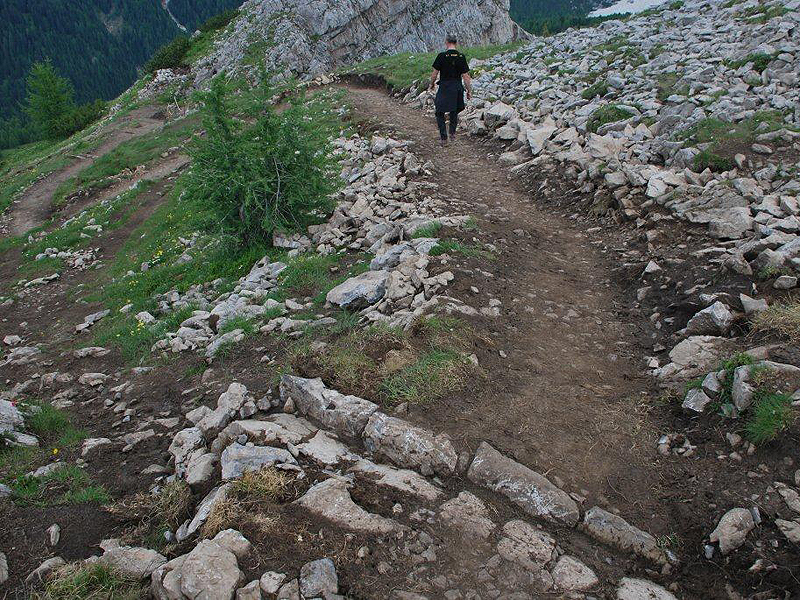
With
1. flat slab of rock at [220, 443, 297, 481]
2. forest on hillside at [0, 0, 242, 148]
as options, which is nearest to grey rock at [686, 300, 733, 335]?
flat slab of rock at [220, 443, 297, 481]

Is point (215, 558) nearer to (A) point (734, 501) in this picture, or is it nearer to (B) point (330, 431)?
(B) point (330, 431)

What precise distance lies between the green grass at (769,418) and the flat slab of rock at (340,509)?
3.16m

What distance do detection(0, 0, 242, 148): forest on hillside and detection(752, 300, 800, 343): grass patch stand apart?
18421 cm

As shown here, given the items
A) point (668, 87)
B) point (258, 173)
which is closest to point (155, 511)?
point (258, 173)

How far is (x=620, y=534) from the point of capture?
3920 millimetres

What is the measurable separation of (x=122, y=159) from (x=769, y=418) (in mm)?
31124

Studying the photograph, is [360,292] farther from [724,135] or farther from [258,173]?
[724,135]

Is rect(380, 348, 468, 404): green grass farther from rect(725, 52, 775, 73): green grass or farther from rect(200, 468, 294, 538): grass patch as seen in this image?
rect(725, 52, 775, 73): green grass

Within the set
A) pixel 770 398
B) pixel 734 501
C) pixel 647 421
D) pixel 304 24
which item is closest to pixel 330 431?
pixel 647 421

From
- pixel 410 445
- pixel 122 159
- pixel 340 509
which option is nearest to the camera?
pixel 340 509

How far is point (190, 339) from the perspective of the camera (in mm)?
8461

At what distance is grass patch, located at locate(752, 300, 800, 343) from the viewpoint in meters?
5.10

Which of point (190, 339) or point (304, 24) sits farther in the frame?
point (304, 24)

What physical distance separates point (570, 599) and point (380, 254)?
6448mm
